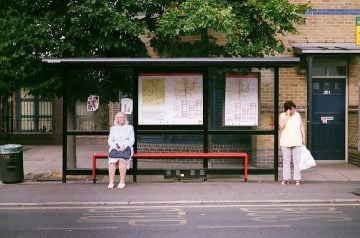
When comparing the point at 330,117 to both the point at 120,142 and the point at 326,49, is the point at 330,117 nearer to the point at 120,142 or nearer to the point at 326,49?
the point at 326,49

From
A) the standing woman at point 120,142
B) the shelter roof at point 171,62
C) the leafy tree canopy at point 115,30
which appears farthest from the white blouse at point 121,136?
the leafy tree canopy at point 115,30

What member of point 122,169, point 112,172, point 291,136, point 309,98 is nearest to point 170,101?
point 122,169

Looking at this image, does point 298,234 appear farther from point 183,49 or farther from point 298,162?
point 183,49

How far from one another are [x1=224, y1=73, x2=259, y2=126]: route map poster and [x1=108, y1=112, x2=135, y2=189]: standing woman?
7.45ft

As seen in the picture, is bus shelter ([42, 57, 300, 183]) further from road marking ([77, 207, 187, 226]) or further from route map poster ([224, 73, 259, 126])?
road marking ([77, 207, 187, 226])

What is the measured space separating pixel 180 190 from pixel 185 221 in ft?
9.50

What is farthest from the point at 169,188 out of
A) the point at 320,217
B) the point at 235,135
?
the point at 320,217

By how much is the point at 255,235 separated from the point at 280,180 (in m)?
5.63

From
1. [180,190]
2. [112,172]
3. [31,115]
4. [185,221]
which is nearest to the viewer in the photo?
[185,221]

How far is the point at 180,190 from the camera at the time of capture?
39.3 feet

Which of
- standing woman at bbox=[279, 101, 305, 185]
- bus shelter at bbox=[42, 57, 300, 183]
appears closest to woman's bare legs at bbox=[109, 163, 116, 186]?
bus shelter at bbox=[42, 57, 300, 183]

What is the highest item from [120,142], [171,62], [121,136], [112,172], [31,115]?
[171,62]

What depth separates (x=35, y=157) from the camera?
754 inches

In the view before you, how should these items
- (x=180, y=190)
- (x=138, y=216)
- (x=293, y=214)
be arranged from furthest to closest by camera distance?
1. (x=180, y=190)
2. (x=293, y=214)
3. (x=138, y=216)
